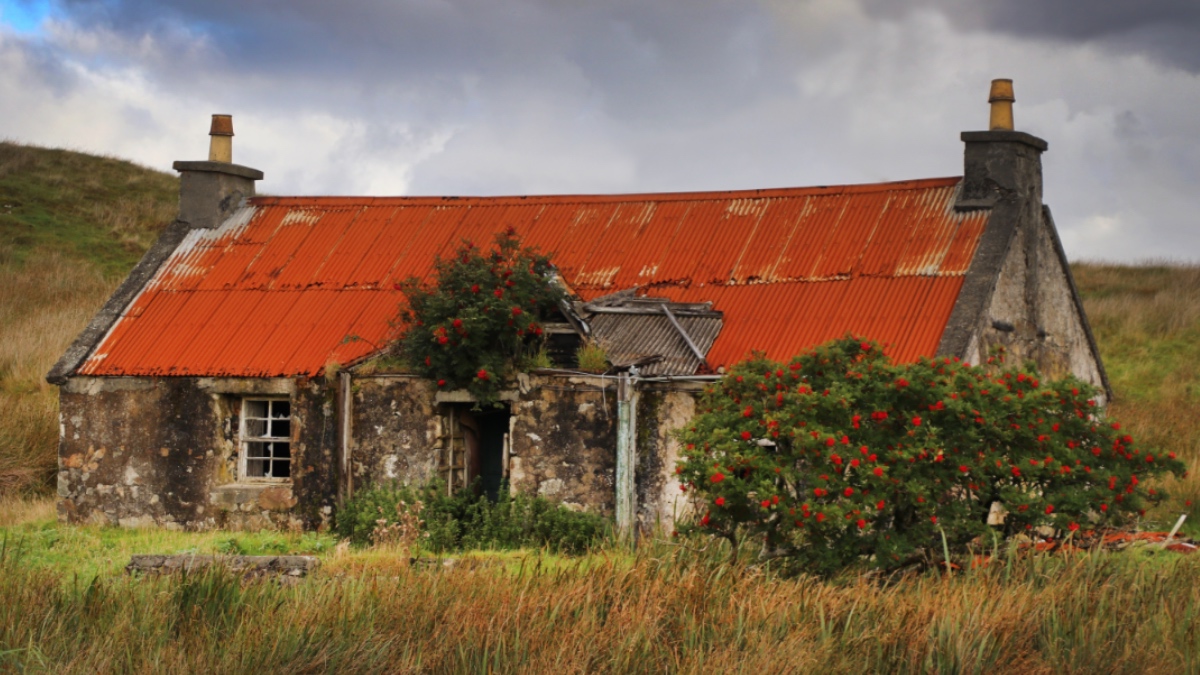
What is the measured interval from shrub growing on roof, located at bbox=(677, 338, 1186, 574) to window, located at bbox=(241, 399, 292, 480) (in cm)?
706

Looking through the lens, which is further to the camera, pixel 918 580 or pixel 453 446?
pixel 453 446

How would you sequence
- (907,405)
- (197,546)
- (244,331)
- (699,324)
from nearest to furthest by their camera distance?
(907,405)
(197,546)
(699,324)
(244,331)

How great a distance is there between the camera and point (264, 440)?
16.7 m

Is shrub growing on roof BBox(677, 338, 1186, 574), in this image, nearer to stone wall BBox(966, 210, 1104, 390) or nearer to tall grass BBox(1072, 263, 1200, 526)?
stone wall BBox(966, 210, 1104, 390)

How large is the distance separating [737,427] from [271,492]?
7137 mm

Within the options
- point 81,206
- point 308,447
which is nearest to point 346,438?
point 308,447

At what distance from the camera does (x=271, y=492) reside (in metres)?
16.2

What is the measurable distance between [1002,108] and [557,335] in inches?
249

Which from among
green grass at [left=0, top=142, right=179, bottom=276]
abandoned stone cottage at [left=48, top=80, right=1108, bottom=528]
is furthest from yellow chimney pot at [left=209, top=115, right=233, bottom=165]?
green grass at [left=0, top=142, right=179, bottom=276]

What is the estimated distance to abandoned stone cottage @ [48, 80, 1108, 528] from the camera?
1508 centimetres

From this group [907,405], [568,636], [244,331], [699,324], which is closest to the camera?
[568,636]

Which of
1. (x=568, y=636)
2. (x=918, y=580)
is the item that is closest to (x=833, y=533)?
(x=918, y=580)

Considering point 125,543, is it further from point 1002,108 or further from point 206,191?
point 1002,108

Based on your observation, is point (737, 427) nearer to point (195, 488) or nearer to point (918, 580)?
point (918, 580)
